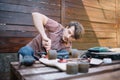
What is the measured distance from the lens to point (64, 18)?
113 inches

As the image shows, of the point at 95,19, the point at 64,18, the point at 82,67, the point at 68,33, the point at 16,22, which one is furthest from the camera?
the point at 95,19

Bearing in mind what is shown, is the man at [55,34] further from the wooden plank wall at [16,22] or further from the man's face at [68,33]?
the wooden plank wall at [16,22]

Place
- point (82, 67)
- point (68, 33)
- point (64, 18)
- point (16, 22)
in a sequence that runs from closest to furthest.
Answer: point (82, 67) < point (68, 33) < point (16, 22) < point (64, 18)

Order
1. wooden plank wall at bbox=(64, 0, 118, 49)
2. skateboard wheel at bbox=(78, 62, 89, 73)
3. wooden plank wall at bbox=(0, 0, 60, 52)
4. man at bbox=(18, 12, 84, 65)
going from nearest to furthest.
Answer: skateboard wheel at bbox=(78, 62, 89, 73) → man at bbox=(18, 12, 84, 65) → wooden plank wall at bbox=(0, 0, 60, 52) → wooden plank wall at bbox=(64, 0, 118, 49)

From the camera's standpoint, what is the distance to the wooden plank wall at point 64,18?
7.54 feet

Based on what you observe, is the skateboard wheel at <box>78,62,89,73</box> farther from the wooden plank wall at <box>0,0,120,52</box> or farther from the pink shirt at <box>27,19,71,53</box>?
the wooden plank wall at <box>0,0,120,52</box>

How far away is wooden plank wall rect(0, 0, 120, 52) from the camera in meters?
2.30

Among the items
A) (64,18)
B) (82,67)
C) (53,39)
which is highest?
(64,18)

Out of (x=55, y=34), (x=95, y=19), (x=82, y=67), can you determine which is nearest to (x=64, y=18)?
(x=95, y=19)

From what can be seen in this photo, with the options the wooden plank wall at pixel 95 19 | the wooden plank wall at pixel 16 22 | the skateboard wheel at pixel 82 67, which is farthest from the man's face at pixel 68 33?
the wooden plank wall at pixel 95 19

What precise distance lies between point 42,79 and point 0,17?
1.80 metres

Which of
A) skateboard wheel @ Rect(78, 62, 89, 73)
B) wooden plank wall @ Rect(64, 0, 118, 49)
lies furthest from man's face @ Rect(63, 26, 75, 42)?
wooden plank wall @ Rect(64, 0, 118, 49)

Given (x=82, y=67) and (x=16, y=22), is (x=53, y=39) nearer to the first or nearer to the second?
(x=82, y=67)

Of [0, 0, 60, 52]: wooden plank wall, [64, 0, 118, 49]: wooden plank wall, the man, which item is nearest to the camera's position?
the man
